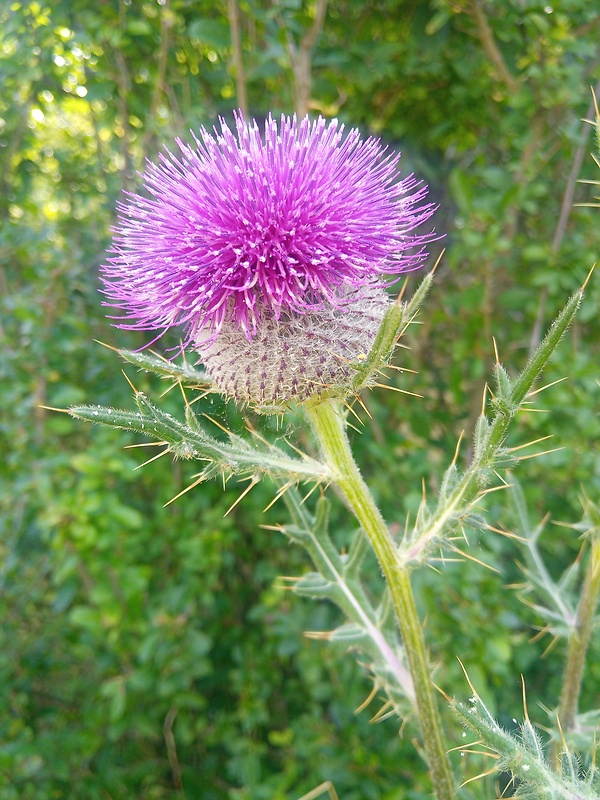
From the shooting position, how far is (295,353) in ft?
4.22

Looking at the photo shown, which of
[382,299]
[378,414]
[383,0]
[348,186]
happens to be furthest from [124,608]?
[383,0]

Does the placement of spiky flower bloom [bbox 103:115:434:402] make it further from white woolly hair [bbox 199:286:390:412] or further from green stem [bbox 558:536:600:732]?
green stem [bbox 558:536:600:732]

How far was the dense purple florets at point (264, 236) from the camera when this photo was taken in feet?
4.26

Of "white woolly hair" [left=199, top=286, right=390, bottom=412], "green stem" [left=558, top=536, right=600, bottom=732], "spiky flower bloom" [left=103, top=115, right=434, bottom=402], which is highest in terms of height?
"spiky flower bloom" [left=103, top=115, right=434, bottom=402]

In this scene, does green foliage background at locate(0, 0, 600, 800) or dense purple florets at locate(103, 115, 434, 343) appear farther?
green foliage background at locate(0, 0, 600, 800)

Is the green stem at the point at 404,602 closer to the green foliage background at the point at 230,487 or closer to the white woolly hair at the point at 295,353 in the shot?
the white woolly hair at the point at 295,353

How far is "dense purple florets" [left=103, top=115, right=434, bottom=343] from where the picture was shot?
4.26 feet

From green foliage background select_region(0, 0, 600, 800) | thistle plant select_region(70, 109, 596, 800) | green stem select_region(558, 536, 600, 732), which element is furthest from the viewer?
green foliage background select_region(0, 0, 600, 800)

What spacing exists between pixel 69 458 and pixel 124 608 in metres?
0.68

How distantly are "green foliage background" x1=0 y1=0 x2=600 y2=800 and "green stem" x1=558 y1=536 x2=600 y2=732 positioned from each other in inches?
25.3

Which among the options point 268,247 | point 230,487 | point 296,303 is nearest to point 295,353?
point 296,303

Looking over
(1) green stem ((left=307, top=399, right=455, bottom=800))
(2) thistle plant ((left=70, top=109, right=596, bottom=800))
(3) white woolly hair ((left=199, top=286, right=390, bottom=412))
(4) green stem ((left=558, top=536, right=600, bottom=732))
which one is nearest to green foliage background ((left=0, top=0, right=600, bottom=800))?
(4) green stem ((left=558, top=536, right=600, bottom=732))

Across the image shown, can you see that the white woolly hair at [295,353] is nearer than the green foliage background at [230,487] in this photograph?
Yes

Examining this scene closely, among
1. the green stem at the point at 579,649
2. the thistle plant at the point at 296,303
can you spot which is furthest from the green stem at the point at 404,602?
the green stem at the point at 579,649
